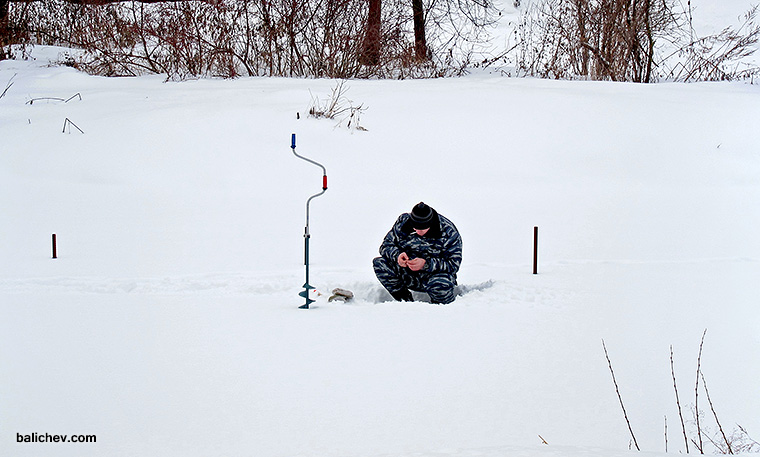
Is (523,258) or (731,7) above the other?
(731,7)

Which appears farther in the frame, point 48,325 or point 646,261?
point 646,261

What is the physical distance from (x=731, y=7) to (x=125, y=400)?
829 inches

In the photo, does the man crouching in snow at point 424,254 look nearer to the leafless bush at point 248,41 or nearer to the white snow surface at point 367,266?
the white snow surface at point 367,266

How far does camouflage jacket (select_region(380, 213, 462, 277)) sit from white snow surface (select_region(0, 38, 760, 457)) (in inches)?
10.1

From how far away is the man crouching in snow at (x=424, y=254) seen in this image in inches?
183

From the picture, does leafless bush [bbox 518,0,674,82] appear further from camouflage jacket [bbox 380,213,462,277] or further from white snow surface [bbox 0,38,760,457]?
camouflage jacket [bbox 380,213,462,277]

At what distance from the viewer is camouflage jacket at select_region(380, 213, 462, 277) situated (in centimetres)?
473

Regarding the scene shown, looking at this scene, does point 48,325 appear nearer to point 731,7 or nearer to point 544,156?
point 544,156

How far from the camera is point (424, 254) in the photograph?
4.79 meters

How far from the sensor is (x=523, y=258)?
5.91 metres

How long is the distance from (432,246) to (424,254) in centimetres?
8

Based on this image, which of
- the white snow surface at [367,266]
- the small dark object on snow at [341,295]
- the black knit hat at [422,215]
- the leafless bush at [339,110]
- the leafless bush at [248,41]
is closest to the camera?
the white snow surface at [367,266]

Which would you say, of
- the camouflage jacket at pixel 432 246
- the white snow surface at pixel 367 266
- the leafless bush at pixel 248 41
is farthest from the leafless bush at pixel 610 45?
the camouflage jacket at pixel 432 246

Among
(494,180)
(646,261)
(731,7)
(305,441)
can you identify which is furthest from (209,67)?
(731,7)
